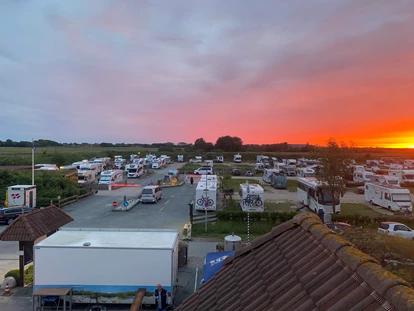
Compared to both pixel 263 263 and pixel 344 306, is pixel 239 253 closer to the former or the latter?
pixel 263 263

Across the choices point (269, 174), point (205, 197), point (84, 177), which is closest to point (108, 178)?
point (84, 177)

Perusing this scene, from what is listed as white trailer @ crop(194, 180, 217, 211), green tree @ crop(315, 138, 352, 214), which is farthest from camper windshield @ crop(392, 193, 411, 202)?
white trailer @ crop(194, 180, 217, 211)

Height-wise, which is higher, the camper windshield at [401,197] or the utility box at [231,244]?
the camper windshield at [401,197]

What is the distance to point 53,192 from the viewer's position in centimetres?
3294

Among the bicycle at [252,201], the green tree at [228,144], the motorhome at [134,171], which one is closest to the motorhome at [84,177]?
the motorhome at [134,171]

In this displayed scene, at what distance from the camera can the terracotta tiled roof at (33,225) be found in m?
12.8

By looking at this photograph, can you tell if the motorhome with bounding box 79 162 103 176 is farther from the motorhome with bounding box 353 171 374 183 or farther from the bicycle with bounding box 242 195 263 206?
the motorhome with bounding box 353 171 374 183

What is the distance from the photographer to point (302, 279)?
9.88 ft

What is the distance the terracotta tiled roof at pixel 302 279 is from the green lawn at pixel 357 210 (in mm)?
24979

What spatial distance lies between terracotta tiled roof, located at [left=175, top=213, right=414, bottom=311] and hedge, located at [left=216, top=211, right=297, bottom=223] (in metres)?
17.8

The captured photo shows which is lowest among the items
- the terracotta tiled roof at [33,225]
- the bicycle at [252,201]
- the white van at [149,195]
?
the white van at [149,195]

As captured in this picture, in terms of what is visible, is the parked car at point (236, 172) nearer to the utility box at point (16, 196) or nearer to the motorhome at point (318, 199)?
the motorhome at point (318, 199)

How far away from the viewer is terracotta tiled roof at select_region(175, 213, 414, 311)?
7.29 feet

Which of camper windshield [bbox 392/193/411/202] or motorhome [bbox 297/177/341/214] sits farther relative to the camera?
camper windshield [bbox 392/193/411/202]
